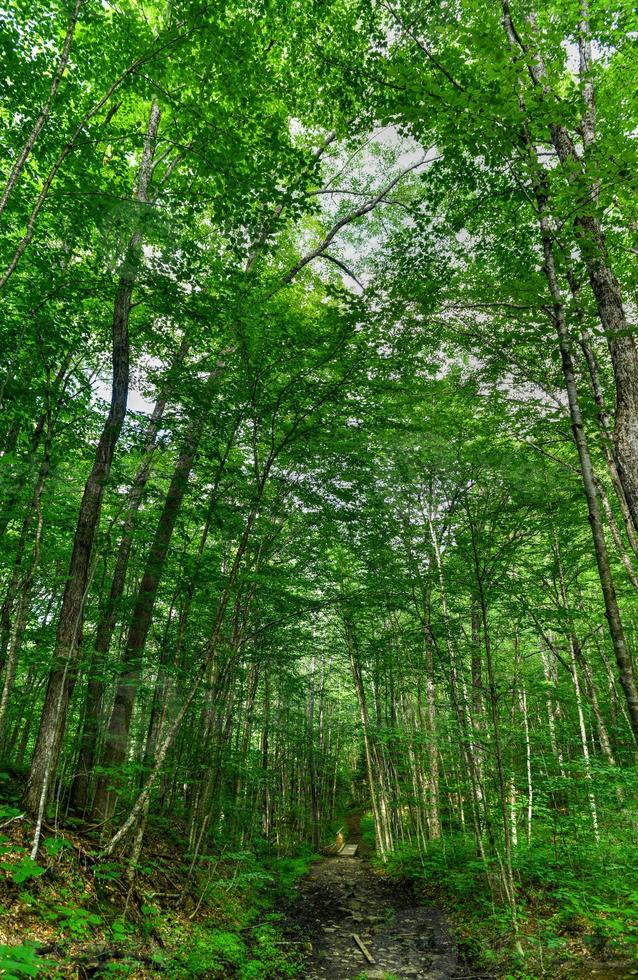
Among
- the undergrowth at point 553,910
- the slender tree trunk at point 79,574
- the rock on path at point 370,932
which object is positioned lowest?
the rock on path at point 370,932

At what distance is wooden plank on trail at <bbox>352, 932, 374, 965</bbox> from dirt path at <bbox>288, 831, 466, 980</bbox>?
0.20 ft

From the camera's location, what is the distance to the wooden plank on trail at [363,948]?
666cm

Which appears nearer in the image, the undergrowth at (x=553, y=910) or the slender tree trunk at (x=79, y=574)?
the slender tree trunk at (x=79, y=574)

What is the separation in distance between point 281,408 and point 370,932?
914 cm

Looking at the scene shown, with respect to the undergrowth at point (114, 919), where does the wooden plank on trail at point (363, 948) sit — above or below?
below

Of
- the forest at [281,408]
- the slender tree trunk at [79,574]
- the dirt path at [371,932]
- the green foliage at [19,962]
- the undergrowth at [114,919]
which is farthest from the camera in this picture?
the dirt path at [371,932]

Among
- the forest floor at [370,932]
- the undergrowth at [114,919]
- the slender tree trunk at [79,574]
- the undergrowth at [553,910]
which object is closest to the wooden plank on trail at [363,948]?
the forest floor at [370,932]

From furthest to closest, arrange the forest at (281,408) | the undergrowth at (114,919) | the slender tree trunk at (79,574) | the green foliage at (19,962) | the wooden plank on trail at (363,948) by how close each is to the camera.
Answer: the wooden plank on trail at (363,948) < the slender tree trunk at (79,574) < the forest at (281,408) < the undergrowth at (114,919) < the green foliage at (19,962)

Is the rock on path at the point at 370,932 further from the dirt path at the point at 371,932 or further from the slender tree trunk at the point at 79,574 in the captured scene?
the slender tree trunk at the point at 79,574

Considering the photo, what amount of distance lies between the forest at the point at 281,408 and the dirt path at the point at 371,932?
110 millimetres

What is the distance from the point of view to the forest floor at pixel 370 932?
620 cm

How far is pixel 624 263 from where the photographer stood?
8.20 m

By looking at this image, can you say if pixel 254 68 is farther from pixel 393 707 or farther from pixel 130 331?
pixel 393 707

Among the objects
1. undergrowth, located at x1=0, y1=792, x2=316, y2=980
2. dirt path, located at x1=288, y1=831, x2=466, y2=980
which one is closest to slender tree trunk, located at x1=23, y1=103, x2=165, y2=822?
undergrowth, located at x1=0, y1=792, x2=316, y2=980
